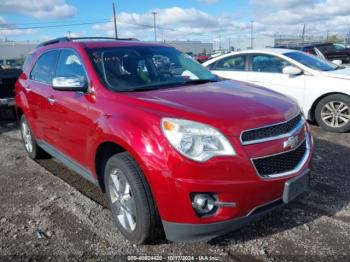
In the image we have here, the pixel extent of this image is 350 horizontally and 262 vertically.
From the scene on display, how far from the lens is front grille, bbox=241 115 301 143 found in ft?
8.82

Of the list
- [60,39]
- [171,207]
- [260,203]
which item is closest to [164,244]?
[171,207]

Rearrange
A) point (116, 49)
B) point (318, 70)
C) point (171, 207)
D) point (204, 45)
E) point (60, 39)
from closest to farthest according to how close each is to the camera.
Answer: point (171, 207), point (116, 49), point (60, 39), point (318, 70), point (204, 45)

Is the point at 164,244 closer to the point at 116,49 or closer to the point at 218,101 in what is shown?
the point at 218,101

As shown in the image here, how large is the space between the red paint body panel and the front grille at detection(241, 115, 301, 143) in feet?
0.15

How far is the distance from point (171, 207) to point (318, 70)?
17.6 feet

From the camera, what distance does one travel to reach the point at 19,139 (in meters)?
7.17

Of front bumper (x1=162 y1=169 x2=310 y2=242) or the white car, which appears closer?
front bumper (x1=162 y1=169 x2=310 y2=242)

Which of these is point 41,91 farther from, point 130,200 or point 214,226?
point 214,226

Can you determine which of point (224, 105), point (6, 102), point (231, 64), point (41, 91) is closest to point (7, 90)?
point (6, 102)

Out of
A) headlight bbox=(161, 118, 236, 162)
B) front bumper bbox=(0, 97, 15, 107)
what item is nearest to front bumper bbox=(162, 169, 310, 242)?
headlight bbox=(161, 118, 236, 162)

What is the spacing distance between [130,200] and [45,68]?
256 centimetres

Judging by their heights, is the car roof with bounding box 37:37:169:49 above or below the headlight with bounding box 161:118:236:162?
above

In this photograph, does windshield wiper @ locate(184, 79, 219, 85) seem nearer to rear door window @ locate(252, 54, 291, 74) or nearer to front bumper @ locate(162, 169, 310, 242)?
front bumper @ locate(162, 169, 310, 242)

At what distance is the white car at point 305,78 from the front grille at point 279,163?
4.02 meters
